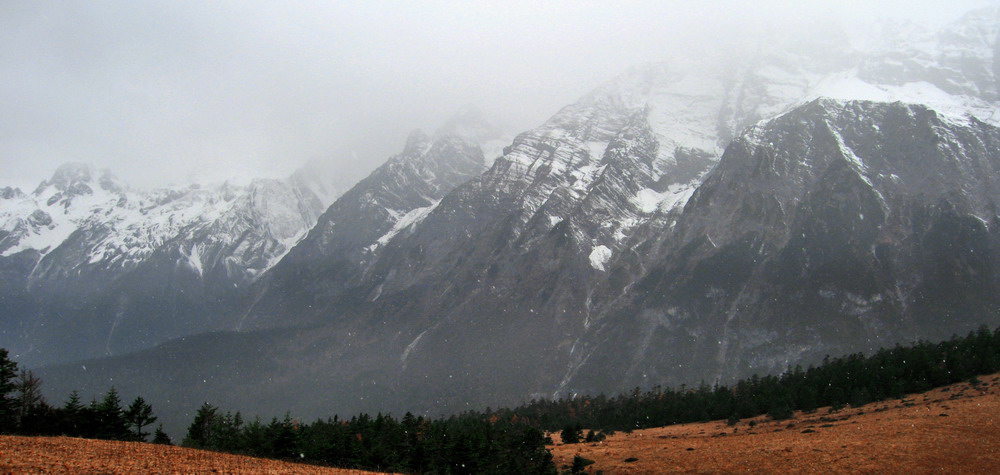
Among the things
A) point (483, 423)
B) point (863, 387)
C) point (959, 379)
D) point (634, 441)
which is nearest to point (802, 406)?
point (863, 387)

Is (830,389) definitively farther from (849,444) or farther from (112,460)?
(112,460)

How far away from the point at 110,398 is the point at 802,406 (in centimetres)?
11502

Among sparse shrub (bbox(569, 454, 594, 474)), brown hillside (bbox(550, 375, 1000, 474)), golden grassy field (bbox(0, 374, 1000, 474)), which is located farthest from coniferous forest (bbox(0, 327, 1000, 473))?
golden grassy field (bbox(0, 374, 1000, 474))

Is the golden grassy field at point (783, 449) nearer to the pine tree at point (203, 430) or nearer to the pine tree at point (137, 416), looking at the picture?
the pine tree at point (137, 416)

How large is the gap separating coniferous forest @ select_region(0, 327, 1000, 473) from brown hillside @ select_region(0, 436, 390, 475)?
29.2m

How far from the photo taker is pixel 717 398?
490 feet

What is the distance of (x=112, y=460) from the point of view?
5241cm

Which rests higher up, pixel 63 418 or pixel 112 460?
pixel 112 460

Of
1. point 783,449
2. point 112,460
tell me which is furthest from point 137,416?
point 783,449

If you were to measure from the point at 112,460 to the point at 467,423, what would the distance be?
94108 mm

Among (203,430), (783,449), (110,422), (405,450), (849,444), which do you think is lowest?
(405,450)

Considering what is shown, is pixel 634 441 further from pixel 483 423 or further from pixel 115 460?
pixel 115 460

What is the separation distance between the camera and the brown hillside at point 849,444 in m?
65.4

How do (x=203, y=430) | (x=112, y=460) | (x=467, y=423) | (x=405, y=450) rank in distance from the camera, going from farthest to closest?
(x=467, y=423)
(x=203, y=430)
(x=405, y=450)
(x=112, y=460)
